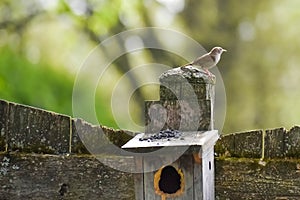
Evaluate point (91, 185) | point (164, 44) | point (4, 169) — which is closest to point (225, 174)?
point (91, 185)

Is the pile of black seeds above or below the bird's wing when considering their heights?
below

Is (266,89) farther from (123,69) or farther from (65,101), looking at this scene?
(65,101)

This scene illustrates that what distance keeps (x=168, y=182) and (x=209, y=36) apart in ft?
18.2

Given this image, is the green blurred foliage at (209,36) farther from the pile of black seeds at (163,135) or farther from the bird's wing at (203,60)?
the pile of black seeds at (163,135)

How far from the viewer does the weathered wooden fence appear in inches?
73.5

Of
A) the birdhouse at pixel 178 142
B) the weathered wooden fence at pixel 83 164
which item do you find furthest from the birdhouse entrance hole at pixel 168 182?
the weathered wooden fence at pixel 83 164

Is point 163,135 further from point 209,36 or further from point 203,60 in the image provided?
point 209,36

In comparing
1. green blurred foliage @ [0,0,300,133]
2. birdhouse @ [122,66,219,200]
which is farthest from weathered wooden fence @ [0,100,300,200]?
green blurred foliage @ [0,0,300,133]

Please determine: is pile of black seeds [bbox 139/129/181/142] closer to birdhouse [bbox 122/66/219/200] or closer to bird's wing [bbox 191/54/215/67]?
birdhouse [bbox 122/66/219/200]

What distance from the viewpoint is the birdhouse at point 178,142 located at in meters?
1.59

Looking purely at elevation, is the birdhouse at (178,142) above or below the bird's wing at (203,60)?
below

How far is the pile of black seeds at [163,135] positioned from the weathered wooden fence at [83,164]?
174 mm

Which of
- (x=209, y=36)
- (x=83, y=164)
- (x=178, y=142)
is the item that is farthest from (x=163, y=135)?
(x=209, y=36)

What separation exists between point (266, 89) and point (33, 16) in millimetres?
2728
